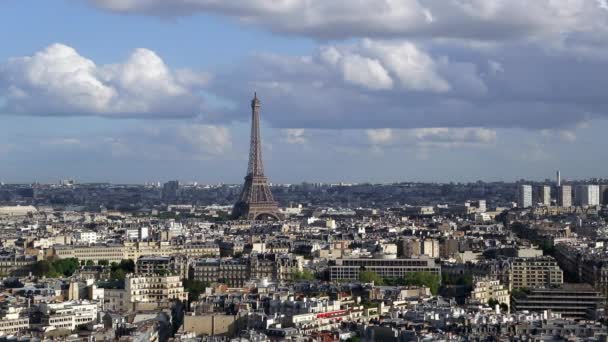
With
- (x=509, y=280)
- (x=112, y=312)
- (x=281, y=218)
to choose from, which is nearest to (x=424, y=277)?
(x=509, y=280)

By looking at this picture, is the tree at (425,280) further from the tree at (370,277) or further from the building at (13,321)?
the building at (13,321)

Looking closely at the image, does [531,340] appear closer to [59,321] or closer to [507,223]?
[59,321]

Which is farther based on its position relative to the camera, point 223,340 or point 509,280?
point 509,280

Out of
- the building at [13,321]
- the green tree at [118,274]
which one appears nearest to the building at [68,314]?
the building at [13,321]

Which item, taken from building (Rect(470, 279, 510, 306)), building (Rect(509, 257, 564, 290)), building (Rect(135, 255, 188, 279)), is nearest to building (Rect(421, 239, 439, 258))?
building (Rect(509, 257, 564, 290))

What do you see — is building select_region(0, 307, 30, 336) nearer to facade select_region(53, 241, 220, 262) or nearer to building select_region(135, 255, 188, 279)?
building select_region(135, 255, 188, 279)

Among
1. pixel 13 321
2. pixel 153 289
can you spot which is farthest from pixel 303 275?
pixel 13 321
